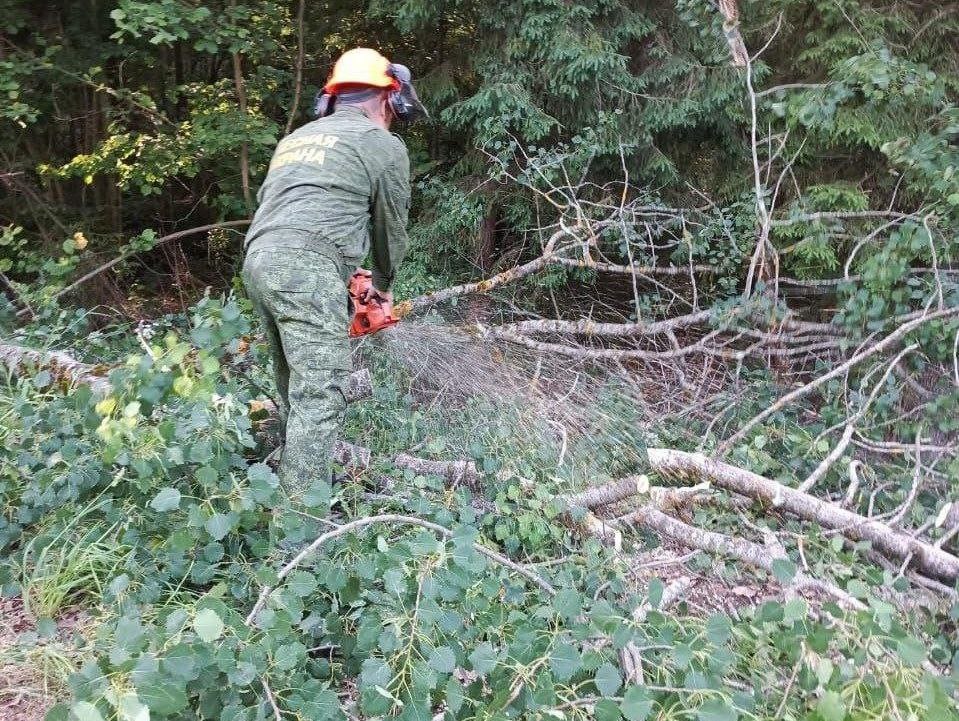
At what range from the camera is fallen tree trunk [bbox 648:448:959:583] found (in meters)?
2.96

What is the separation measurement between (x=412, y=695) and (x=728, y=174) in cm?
531

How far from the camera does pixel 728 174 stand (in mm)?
6102

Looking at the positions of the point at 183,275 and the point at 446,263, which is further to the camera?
Answer: the point at 183,275

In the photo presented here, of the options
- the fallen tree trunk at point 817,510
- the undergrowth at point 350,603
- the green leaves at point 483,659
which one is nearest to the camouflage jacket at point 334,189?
the undergrowth at point 350,603

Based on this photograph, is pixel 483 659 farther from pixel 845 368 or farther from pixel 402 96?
pixel 845 368

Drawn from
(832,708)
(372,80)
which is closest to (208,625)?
(832,708)

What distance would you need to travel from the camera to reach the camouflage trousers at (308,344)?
2.98 meters

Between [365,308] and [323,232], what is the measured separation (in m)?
0.38

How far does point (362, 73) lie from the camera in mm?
3248

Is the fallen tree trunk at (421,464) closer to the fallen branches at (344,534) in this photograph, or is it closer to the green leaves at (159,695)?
the fallen branches at (344,534)

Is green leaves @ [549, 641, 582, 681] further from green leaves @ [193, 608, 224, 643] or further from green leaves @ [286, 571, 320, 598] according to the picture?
green leaves @ [193, 608, 224, 643]

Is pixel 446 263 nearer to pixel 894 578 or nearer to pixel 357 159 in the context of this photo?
pixel 357 159

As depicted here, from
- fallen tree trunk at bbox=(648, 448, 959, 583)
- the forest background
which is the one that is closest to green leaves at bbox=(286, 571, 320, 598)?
the forest background

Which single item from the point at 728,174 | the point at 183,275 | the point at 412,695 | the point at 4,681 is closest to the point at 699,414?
the point at 728,174
